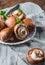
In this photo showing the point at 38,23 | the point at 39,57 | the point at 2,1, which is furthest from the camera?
the point at 2,1

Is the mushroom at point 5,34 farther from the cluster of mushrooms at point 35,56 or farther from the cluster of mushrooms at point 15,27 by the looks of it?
the cluster of mushrooms at point 35,56

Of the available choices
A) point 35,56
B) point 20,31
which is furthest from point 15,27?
point 35,56

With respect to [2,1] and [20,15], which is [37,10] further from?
[2,1]

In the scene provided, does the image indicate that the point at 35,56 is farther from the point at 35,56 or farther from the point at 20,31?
the point at 20,31

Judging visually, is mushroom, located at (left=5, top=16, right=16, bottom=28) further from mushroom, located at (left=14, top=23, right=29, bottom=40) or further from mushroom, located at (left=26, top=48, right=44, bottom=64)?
mushroom, located at (left=26, top=48, right=44, bottom=64)

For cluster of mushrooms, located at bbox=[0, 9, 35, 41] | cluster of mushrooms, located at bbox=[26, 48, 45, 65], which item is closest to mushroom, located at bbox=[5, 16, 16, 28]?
cluster of mushrooms, located at bbox=[0, 9, 35, 41]

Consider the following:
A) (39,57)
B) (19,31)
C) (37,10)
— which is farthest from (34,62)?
(37,10)

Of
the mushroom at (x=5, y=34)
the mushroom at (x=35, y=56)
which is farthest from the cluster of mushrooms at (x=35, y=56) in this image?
the mushroom at (x=5, y=34)

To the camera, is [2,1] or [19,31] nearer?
[19,31]
